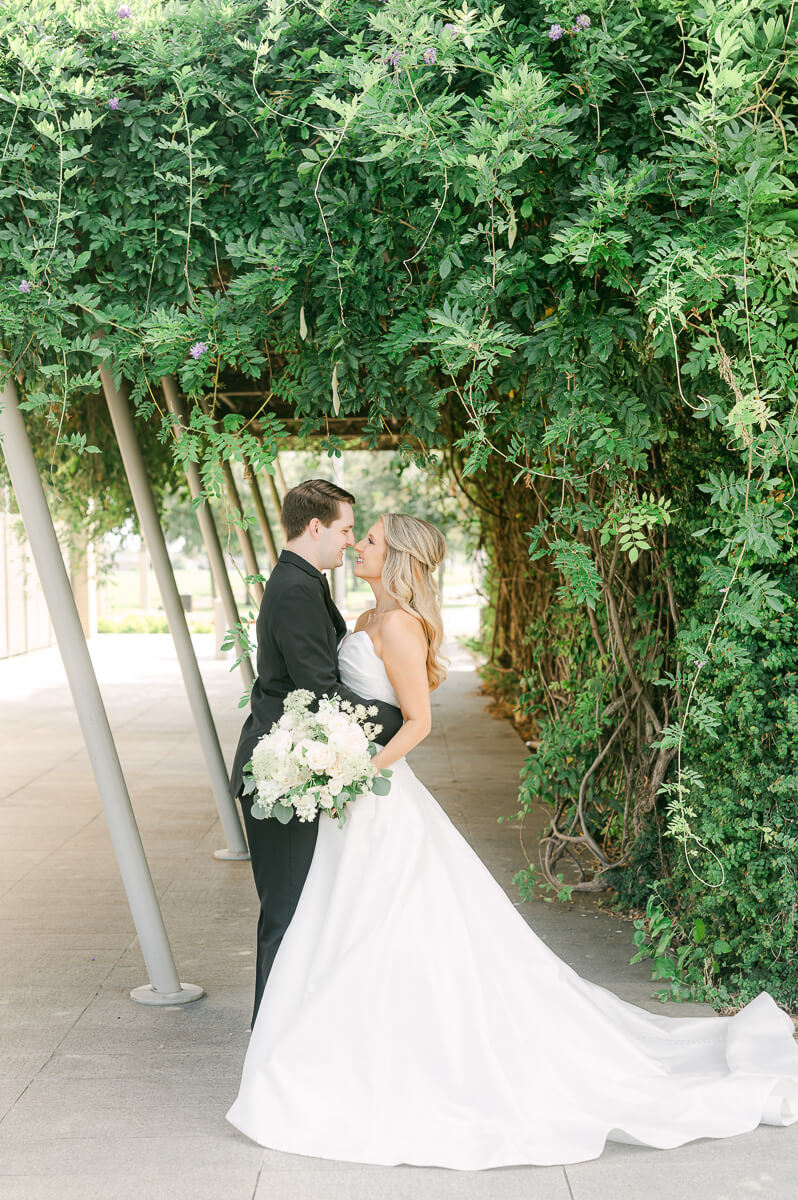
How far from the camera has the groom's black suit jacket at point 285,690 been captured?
3.61 metres

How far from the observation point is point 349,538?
3787 mm

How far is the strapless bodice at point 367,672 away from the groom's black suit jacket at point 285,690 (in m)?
0.03

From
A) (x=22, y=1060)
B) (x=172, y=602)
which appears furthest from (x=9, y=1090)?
(x=172, y=602)

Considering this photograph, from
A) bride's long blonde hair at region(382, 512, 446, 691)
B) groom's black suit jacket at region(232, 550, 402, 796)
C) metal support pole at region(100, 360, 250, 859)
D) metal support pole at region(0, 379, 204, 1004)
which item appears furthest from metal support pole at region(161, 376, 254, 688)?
bride's long blonde hair at region(382, 512, 446, 691)

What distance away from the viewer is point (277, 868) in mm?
3785

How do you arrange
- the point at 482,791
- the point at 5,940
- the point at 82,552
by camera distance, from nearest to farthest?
the point at 5,940 < the point at 482,791 < the point at 82,552

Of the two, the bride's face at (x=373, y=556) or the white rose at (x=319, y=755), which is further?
the bride's face at (x=373, y=556)

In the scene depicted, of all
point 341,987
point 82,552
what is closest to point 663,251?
point 341,987

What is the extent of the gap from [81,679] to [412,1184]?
2.21m

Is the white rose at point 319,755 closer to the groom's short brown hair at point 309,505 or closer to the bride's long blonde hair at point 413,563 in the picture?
the bride's long blonde hair at point 413,563

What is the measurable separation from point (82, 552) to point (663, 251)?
7.31 meters

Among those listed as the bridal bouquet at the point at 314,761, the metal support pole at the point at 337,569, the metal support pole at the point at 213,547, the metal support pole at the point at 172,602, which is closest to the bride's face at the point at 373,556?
the metal support pole at the point at 337,569

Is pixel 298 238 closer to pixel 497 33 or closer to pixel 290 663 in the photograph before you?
pixel 497 33

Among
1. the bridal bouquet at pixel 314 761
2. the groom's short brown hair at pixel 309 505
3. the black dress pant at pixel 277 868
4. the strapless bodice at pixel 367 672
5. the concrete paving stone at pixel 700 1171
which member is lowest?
the concrete paving stone at pixel 700 1171
